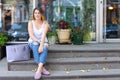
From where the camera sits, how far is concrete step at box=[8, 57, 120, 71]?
668cm

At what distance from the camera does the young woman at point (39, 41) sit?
6.35m

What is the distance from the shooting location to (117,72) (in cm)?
655

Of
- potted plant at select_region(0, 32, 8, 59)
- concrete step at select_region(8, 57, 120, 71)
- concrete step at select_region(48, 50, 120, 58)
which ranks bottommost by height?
concrete step at select_region(8, 57, 120, 71)

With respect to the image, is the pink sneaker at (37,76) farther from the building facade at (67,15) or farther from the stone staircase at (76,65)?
the building facade at (67,15)

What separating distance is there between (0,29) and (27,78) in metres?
2.94

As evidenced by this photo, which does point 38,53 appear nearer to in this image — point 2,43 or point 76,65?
point 76,65

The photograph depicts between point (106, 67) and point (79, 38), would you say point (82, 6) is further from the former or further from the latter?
point (106, 67)

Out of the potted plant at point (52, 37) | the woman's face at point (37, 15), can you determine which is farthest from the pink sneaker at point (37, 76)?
the potted plant at point (52, 37)

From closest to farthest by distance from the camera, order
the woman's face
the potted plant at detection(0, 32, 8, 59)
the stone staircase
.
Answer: the stone staircase
the woman's face
the potted plant at detection(0, 32, 8, 59)

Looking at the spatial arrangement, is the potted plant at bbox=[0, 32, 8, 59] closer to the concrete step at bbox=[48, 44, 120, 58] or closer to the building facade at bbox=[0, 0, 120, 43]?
the building facade at bbox=[0, 0, 120, 43]

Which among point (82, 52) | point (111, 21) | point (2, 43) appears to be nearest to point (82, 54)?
point (82, 52)

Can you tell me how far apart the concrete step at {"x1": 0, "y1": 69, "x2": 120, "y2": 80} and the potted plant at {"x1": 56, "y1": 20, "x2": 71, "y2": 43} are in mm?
1831

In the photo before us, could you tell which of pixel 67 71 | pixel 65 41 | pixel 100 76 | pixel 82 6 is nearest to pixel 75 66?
pixel 67 71

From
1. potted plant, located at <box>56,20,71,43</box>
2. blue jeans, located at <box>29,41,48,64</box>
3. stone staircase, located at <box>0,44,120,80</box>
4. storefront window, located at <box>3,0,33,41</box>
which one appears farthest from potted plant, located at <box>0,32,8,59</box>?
blue jeans, located at <box>29,41,48,64</box>
